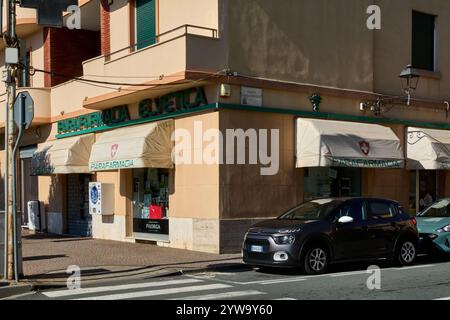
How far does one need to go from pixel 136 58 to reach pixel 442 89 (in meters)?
10.3

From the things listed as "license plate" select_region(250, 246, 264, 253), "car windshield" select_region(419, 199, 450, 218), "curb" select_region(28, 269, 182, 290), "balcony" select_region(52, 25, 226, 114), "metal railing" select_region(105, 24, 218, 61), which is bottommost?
"curb" select_region(28, 269, 182, 290)

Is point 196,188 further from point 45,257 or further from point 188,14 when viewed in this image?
point 188,14

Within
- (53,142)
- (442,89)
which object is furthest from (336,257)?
(53,142)

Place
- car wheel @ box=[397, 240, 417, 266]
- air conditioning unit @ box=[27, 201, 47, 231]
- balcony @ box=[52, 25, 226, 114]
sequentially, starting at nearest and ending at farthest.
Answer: car wheel @ box=[397, 240, 417, 266] → balcony @ box=[52, 25, 226, 114] → air conditioning unit @ box=[27, 201, 47, 231]

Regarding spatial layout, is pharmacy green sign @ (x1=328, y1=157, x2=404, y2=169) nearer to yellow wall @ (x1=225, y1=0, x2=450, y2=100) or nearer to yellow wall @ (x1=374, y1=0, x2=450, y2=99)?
yellow wall @ (x1=225, y1=0, x2=450, y2=100)

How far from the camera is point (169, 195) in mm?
16781

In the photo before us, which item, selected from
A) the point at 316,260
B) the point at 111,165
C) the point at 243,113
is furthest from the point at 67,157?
the point at 316,260

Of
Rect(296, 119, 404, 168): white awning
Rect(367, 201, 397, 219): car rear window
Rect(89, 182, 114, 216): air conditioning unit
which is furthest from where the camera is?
Rect(89, 182, 114, 216): air conditioning unit

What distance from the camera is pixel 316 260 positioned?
11859 millimetres

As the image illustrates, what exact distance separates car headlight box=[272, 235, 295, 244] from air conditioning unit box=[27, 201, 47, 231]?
1346cm

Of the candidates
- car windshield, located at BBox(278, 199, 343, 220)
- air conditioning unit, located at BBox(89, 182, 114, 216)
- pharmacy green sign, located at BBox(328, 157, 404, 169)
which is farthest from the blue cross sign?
air conditioning unit, located at BBox(89, 182, 114, 216)

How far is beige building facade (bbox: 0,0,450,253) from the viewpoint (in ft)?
50.6

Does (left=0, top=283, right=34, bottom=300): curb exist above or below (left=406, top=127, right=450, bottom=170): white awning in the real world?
below
